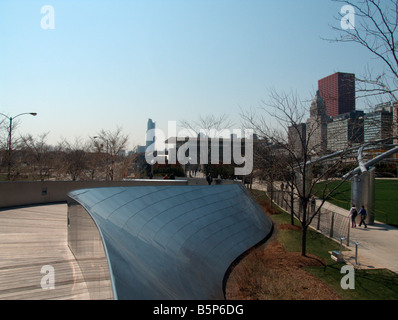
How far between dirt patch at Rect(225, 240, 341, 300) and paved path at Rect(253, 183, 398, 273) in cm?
168

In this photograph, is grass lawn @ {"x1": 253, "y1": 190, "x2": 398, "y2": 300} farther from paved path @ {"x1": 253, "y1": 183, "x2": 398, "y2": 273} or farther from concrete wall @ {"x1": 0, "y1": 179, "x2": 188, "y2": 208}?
concrete wall @ {"x1": 0, "y1": 179, "x2": 188, "y2": 208}

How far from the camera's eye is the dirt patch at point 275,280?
6.31 metres

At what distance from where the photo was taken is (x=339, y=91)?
7195 millimetres

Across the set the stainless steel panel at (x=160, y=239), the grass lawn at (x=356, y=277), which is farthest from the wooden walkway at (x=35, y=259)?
the grass lawn at (x=356, y=277)

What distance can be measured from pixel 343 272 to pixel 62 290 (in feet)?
24.2

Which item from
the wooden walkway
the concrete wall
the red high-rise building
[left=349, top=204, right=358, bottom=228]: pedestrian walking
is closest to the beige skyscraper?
the red high-rise building

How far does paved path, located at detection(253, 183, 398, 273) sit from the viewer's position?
30.4ft

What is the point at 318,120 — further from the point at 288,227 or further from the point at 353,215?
the point at 353,215

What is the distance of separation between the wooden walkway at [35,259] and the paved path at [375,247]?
8.29 metres

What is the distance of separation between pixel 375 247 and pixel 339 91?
738 cm

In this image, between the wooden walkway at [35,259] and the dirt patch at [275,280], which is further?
the dirt patch at [275,280]

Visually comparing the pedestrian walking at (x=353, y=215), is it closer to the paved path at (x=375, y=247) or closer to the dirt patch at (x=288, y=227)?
the paved path at (x=375, y=247)
